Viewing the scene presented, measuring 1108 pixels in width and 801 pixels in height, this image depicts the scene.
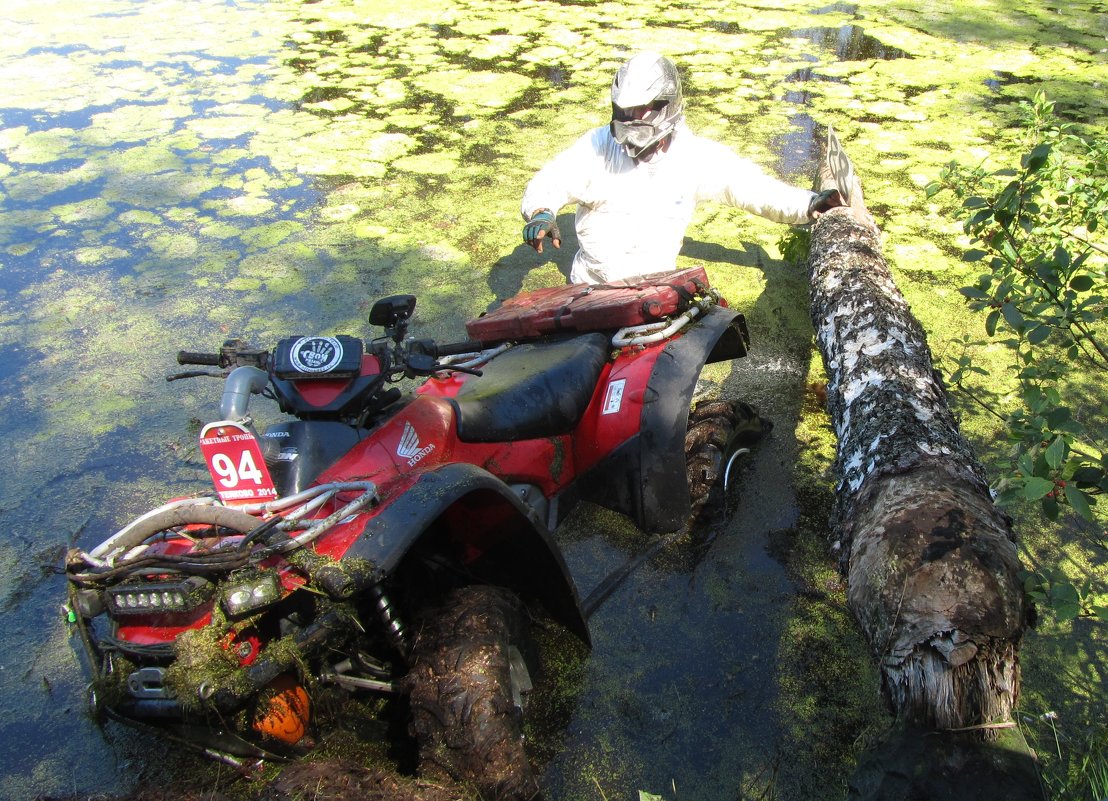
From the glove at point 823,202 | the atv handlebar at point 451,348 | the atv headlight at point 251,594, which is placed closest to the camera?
the atv headlight at point 251,594

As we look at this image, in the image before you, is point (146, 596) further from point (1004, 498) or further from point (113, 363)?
point (113, 363)

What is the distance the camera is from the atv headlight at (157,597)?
1.60 m

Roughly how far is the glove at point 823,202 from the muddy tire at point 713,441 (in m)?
0.92

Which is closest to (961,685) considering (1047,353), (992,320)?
(992,320)

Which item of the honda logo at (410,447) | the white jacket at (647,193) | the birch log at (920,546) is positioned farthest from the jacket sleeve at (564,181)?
the honda logo at (410,447)

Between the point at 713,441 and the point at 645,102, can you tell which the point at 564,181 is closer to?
the point at 645,102

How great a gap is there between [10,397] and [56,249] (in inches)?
59.7

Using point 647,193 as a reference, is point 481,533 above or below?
below

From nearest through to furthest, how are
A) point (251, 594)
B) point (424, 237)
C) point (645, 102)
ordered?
point (251, 594) → point (645, 102) → point (424, 237)

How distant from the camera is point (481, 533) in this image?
216 cm

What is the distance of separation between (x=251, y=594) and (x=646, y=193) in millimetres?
2537

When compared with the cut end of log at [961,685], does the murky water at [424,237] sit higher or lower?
lower

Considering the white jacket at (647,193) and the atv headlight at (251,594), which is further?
the white jacket at (647,193)

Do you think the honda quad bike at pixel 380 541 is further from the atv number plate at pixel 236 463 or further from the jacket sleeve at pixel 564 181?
the jacket sleeve at pixel 564 181
